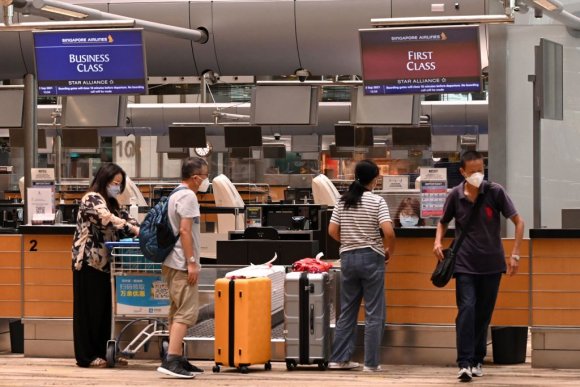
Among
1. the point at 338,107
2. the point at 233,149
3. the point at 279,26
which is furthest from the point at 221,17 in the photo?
the point at 338,107

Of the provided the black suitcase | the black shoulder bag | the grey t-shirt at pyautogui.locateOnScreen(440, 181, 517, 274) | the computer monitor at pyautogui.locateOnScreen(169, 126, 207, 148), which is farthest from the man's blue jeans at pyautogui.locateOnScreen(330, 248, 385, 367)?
the computer monitor at pyautogui.locateOnScreen(169, 126, 207, 148)

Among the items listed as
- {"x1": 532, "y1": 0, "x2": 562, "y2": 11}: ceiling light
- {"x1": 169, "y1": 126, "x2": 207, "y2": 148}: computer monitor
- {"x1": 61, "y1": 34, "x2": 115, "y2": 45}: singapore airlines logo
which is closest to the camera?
{"x1": 532, "y1": 0, "x2": 562, "y2": 11}: ceiling light

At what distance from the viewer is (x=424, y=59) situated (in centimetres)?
1140

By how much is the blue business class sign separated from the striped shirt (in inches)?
144

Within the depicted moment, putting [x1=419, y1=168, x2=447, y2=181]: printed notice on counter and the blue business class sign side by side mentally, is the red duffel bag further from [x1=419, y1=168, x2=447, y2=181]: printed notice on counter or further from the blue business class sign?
the blue business class sign

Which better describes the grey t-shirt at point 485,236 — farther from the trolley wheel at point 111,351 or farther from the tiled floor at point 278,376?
the trolley wheel at point 111,351

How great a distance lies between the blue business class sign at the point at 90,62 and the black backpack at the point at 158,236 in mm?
3436

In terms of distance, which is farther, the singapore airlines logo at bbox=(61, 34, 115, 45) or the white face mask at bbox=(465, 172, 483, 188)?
the singapore airlines logo at bbox=(61, 34, 115, 45)

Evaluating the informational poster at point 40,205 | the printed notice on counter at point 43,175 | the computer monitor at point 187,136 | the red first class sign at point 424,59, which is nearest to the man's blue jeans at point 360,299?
the red first class sign at point 424,59

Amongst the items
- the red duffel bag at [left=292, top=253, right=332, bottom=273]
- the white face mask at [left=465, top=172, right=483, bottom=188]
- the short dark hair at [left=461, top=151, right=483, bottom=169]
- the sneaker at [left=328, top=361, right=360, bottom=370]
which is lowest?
the sneaker at [left=328, top=361, right=360, bottom=370]

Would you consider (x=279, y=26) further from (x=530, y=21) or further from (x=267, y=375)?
(x=267, y=375)

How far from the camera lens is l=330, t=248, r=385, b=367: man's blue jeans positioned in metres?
8.99

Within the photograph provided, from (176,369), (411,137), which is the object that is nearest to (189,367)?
(176,369)

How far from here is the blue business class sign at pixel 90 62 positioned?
1199 centimetres
